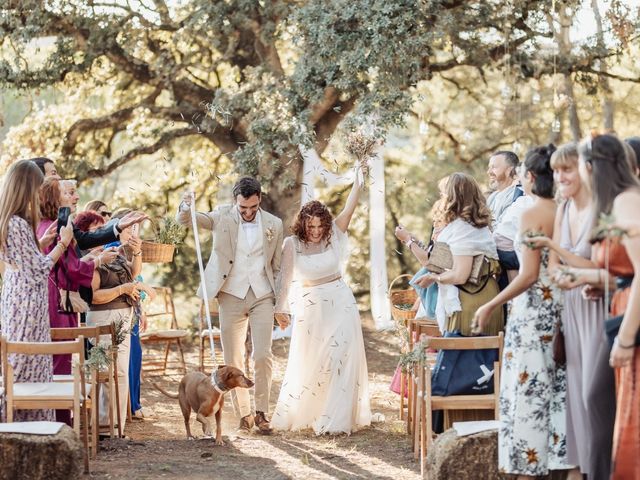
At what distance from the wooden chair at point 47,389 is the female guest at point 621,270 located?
2.90 meters

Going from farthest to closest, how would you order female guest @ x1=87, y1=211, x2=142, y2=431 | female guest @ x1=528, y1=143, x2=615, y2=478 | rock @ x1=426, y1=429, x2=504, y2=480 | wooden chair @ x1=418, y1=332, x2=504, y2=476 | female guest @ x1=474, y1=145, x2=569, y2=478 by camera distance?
female guest @ x1=87, y1=211, x2=142, y2=431, wooden chair @ x1=418, y1=332, x2=504, y2=476, rock @ x1=426, y1=429, x2=504, y2=480, female guest @ x1=474, y1=145, x2=569, y2=478, female guest @ x1=528, y1=143, x2=615, y2=478

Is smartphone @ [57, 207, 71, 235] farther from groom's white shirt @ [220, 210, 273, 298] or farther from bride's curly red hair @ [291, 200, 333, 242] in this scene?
bride's curly red hair @ [291, 200, 333, 242]

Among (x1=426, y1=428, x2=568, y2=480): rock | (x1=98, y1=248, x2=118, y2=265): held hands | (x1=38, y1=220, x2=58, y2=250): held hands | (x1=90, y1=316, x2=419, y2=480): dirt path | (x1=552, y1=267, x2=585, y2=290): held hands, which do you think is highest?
(x1=38, y1=220, x2=58, y2=250): held hands

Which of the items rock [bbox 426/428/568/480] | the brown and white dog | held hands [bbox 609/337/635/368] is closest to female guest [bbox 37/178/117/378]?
the brown and white dog

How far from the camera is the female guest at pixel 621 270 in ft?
13.1

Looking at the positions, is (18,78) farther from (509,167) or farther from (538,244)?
(538,244)

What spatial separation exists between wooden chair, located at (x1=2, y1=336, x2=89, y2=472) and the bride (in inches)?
80.6

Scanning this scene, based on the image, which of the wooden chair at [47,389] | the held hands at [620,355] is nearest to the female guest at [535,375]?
the held hands at [620,355]

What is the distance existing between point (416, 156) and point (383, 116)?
7124 mm

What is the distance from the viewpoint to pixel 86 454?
5.79m

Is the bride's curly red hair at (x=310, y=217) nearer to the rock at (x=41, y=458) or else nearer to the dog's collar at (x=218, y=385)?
the dog's collar at (x=218, y=385)

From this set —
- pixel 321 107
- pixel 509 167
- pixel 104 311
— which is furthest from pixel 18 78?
pixel 509 167

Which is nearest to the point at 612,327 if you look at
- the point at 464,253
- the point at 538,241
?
the point at 538,241

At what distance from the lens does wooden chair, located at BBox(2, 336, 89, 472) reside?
554cm
